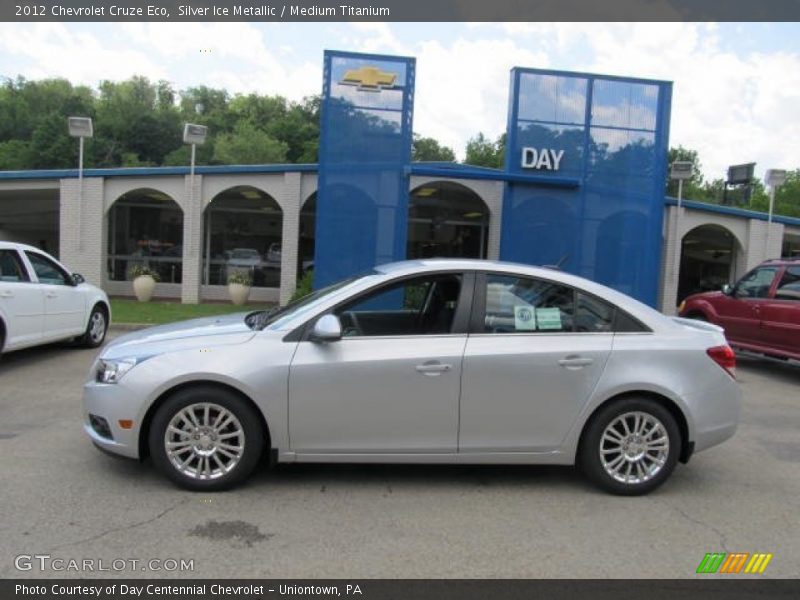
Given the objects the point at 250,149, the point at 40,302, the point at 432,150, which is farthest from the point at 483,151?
the point at 40,302

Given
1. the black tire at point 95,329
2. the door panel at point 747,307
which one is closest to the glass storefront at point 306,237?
the black tire at point 95,329

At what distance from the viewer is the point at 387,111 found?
556 inches

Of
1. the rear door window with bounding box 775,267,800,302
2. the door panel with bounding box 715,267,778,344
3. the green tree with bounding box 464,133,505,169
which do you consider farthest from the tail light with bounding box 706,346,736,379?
the green tree with bounding box 464,133,505,169

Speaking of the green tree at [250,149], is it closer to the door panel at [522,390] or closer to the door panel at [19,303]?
the door panel at [19,303]

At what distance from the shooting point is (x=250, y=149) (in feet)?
231

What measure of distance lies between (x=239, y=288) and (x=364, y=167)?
206 inches

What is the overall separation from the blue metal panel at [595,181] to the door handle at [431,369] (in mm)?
10637

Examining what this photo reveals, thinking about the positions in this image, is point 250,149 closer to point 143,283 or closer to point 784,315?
point 143,283

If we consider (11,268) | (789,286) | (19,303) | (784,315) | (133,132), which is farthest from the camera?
(133,132)

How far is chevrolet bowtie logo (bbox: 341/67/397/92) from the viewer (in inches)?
552

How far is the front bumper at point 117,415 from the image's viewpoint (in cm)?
434
